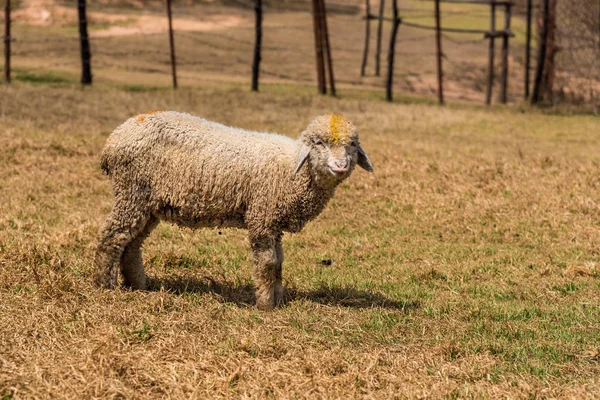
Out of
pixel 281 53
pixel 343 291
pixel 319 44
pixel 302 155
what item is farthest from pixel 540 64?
pixel 302 155

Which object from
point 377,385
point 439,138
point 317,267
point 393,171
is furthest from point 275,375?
point 439,138

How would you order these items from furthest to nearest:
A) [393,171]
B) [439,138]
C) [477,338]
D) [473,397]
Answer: [439,138] → [393,171] → [477,338] → [473,397]

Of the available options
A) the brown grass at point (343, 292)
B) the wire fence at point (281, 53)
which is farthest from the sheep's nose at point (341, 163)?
the wire fence at point (281, 53)

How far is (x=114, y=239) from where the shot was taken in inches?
257

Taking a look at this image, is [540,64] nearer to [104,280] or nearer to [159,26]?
[159,26]

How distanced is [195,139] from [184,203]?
52cm

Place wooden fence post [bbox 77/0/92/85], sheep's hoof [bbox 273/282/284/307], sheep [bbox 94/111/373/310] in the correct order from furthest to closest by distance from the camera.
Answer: wooden fence post [bbox 77/0/92/85] → sheep's hoof [bbox 273/282/284/307] → sheep [bbox 94/111/373/310]

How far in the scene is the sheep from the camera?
20.9ft

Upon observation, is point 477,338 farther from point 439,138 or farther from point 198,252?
point 439,138

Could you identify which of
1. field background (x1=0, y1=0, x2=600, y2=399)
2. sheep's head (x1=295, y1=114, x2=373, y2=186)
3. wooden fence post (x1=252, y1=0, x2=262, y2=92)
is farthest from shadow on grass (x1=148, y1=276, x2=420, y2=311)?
wooden fence post (x1=252, y1=0, x2=262, y2=92)

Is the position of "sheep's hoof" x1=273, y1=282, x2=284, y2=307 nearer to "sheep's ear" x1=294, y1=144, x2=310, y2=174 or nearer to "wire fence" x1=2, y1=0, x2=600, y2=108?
"sheep's ear" x1=294, y1=144, x2=310, y2=174

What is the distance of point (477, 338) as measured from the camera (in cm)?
597

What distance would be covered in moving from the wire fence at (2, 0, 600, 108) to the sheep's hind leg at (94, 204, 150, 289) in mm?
16239

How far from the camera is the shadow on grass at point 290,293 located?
6.73 m
